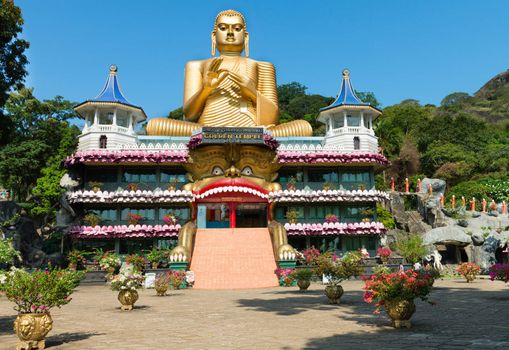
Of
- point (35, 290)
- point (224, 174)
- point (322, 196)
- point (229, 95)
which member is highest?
point (229, 95)

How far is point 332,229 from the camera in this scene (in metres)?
33.6

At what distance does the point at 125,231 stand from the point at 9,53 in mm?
14287

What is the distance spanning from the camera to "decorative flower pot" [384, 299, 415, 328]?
11477 millimetres

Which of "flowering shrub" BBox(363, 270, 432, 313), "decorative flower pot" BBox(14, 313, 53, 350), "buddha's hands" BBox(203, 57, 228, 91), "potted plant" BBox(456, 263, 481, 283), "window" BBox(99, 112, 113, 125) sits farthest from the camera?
"window" BBox(99, 112, 113, 125)

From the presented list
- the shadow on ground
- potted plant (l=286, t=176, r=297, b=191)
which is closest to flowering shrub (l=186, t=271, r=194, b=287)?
potted plant (l=286, t=176, r=297, b=191)

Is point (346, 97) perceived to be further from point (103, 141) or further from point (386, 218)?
point (103, 141)

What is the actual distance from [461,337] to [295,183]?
2539cm

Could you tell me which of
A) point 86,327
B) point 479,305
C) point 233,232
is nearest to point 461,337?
point 479,305

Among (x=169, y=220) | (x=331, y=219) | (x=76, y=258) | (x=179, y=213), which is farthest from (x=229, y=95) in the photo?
(x=76, y=258)

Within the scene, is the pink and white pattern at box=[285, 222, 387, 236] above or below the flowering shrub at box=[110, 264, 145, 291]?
above

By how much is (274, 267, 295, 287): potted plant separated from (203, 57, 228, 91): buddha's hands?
660 inches

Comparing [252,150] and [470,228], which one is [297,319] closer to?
[252,150]

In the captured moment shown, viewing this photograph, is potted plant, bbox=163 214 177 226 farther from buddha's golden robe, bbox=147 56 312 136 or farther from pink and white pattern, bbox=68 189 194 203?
buddha's golden robe, bbox=147 56 312 136

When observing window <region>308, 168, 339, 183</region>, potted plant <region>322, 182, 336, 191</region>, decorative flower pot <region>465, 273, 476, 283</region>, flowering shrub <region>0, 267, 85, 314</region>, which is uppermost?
window <region>308, 168, 339, 183</region>
